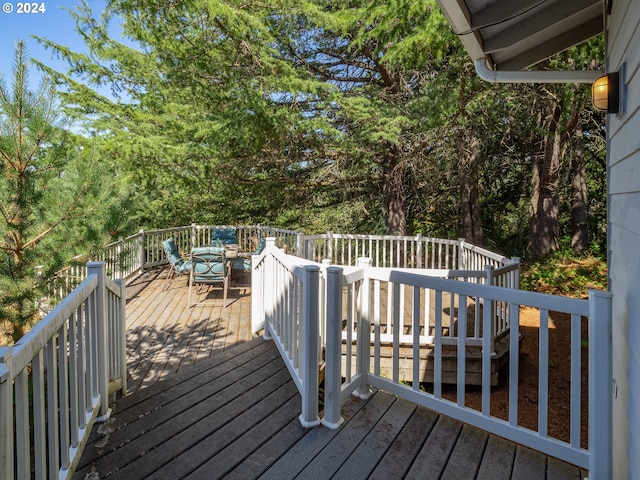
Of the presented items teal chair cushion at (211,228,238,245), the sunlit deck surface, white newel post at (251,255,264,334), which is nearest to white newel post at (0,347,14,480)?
the sunlit deck surface

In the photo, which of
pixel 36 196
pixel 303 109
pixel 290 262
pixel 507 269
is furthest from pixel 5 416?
pixel 303 109

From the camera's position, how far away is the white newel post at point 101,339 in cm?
243

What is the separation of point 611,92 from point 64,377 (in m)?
3.30

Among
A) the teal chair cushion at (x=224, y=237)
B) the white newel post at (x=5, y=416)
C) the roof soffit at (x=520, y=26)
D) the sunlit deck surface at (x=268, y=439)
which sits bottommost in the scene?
the sunlit deck surface at (x=268, y=439)

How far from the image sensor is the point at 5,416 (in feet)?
3.61

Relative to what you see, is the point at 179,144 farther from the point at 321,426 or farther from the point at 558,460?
the point at 558,460

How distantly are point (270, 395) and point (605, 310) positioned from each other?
221 centimetres

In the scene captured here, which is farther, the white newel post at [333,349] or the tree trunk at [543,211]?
the tree trunk at [543,211]

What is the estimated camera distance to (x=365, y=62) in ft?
35.3

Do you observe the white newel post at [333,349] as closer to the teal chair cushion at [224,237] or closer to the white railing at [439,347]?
the white railing at [439,347]

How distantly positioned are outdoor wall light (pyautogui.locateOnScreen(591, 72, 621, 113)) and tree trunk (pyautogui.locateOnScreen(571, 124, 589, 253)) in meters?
9.66

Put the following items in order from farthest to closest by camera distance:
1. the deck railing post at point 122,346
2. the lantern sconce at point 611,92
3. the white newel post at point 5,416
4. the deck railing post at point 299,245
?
1. the deck railing post at point 299,245
2. the deck railing post at point 122,346
3. the lantern sconce at point 611,92
4. the white newel post at point 5,416

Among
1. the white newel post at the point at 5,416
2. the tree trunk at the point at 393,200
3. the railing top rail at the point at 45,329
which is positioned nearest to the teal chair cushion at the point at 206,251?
the railing top rail at the point at 45,329

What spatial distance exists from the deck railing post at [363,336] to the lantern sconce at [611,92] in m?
1.77
